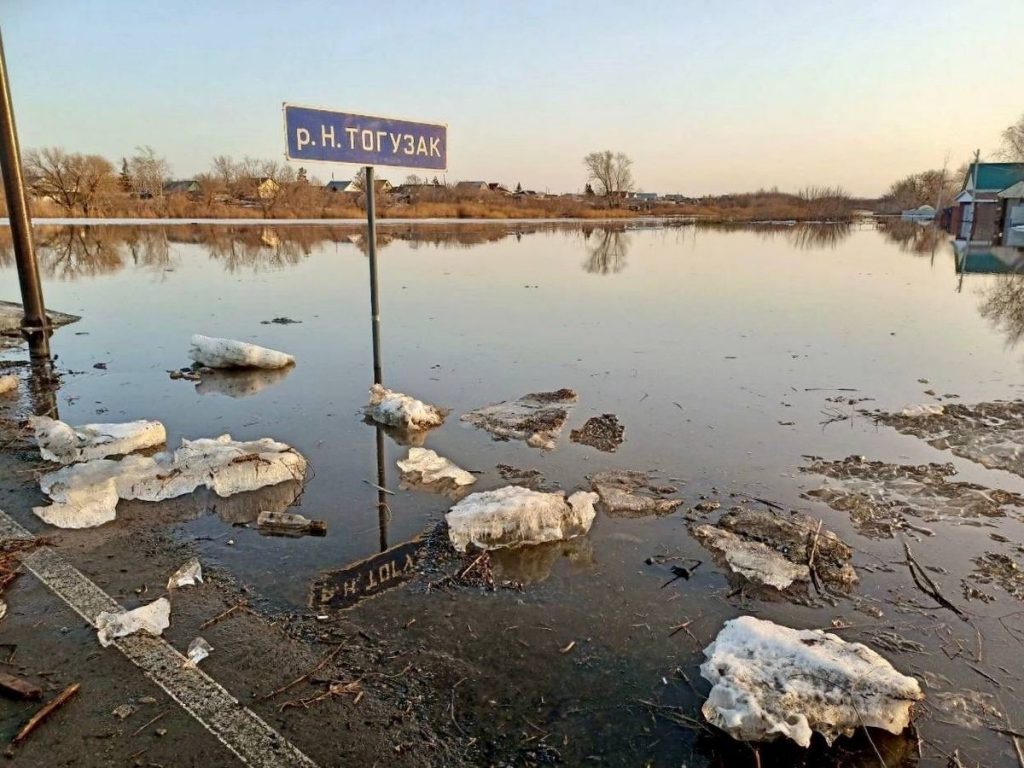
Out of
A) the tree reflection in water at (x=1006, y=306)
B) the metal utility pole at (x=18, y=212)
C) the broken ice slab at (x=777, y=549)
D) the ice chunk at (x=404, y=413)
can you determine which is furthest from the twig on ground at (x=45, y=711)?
the tree reflection in water at (x=1006, y=306)

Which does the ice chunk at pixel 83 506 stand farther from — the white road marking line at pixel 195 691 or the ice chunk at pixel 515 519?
the ice chunk at pixel 515 519

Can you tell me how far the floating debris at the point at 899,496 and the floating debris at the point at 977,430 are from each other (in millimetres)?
469

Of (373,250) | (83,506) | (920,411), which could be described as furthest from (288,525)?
(920,411)

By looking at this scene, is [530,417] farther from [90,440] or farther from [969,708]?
[969,708]

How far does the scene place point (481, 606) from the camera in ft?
9.93

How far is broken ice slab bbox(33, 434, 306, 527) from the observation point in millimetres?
3795

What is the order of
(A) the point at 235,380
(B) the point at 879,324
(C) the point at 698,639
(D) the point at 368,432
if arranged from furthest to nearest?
1. (B) the point at 879,324
2. (A) the point at 235,380
3. (D) the point at 368,432
4. (C) the point at 698,639

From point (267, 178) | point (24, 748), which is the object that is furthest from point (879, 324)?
point (267, 178)

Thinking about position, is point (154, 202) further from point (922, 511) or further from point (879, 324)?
point (922, 511)

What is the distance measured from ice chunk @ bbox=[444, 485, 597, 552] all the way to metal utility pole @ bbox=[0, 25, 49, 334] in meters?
8.39

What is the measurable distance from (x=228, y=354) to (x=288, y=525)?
14.4 ft

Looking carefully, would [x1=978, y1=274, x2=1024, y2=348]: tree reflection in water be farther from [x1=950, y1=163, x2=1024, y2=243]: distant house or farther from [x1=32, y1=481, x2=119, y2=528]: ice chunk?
[x1=950, y1=163, x2=1024, y2=243]: distant house

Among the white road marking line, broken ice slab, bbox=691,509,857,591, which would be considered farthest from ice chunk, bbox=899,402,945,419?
the white road marking line

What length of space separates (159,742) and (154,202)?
67.6m
